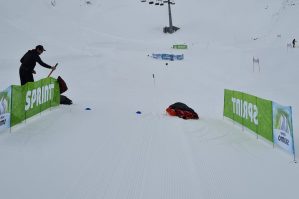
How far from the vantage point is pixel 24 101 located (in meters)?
9.98

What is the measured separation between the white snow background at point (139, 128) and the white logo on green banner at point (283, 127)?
30cm

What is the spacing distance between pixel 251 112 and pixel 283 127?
212 cm

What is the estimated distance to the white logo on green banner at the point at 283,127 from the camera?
869 cm

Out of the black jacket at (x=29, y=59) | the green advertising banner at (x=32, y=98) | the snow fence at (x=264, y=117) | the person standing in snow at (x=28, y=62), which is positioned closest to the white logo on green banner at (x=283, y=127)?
the snow fence at (x=264, y=117)

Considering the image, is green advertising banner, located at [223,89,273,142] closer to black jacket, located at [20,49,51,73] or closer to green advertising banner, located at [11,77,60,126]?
green advertising banner, located at [11,77,60,126]

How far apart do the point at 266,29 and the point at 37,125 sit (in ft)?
179

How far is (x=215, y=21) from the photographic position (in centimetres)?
6738


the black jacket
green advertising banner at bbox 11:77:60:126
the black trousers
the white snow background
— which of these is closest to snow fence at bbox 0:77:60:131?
green advertising banner at bbox 11:77:60:126

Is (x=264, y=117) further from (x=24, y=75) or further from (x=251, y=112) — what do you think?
(x=24, y=75)

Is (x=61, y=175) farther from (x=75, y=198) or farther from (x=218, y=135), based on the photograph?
(x=218, y=135)

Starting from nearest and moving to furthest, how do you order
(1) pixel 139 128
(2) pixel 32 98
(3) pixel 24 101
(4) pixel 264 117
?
(3) pixel 24 101, (4) pixel 264 117, (2) pixel 32 98, (1) pixel 139 128

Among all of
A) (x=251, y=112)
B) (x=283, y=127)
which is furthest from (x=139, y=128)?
(x=283, y=127)

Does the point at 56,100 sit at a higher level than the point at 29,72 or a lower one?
lower

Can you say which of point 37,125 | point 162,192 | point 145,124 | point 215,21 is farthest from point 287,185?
Result: point 215,21
